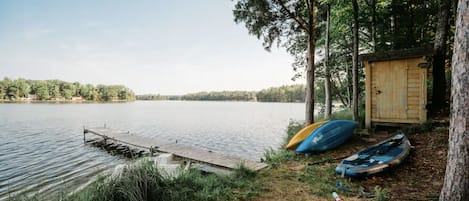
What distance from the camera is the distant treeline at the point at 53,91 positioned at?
61969 mm

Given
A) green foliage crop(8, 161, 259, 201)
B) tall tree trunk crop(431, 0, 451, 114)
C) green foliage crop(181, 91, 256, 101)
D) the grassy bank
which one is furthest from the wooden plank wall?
green foliage crop(181, 91, 256, 101)

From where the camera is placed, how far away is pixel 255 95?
93188 millimetres

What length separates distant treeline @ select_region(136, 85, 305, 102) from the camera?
2270 inches

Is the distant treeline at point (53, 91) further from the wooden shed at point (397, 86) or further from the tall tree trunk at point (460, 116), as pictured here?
the tall tree trunk at point (460, 116)

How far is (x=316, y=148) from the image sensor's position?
5566 mm

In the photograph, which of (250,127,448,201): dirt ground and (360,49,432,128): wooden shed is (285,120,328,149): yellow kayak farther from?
(360,49,432,128): wooden shed

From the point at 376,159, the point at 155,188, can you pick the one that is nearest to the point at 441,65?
the point at 376,159

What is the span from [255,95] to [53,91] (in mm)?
69099

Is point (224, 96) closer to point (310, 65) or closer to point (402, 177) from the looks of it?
point (310, 65)

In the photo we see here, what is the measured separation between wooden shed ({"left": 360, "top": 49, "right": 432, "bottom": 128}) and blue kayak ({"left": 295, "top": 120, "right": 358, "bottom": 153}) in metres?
1.16

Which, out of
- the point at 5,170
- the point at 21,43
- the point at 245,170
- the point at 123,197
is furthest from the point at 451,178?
the point at 21,43

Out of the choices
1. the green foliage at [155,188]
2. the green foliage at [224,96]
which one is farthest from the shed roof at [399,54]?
the green foliage at [224,96]

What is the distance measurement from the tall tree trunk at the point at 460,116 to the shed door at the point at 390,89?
4.66 meters

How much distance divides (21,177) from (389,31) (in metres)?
14.8
